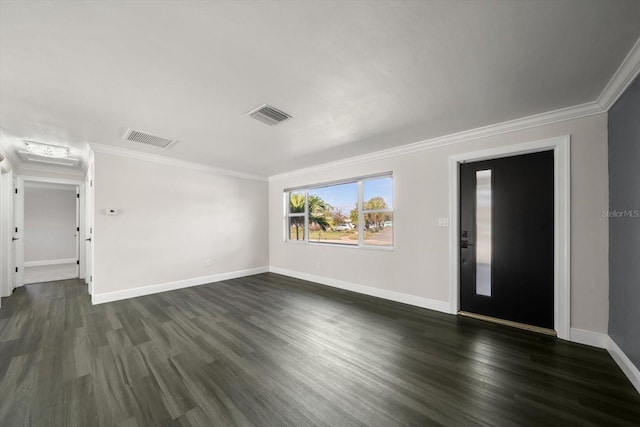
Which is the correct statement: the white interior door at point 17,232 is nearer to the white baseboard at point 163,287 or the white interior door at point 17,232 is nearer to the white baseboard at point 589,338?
the white baseboard at point 163,287

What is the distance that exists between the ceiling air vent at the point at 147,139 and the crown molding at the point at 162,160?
673 millimetres

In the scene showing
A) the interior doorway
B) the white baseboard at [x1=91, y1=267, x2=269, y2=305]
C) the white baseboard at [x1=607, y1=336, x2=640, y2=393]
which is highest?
the interior doorway

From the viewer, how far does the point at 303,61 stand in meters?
1.79

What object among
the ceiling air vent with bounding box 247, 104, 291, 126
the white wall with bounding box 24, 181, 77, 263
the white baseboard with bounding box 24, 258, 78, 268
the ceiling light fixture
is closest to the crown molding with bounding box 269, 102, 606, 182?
the ceiling air vent with bounding box 247, 104, 291, 126

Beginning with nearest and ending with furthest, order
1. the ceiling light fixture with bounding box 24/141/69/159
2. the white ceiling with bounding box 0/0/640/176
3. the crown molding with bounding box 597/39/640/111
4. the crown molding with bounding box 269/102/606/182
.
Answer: the white ceiling with bounding box 0/0/640/176 → the crown molding with bounding box 597/39/640/111 → the crown molding with bounding box 269/102/606/182 → the ceiling light fixture with bounding box 24/141/69/159

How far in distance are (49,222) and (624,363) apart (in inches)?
503

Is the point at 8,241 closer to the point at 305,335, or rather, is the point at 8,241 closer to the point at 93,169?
the point at 93,169

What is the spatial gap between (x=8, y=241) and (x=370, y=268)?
21.3 feet

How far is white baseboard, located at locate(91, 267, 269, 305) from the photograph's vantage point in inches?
149

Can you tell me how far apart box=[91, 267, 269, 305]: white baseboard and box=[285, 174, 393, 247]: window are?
4.91 feet

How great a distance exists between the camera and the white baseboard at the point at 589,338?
238cm

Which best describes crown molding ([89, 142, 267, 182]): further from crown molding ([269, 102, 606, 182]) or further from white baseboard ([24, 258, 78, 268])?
white baseboard ([24, 258, 78, 268])

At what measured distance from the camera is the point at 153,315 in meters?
3.28

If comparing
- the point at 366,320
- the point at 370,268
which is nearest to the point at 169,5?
the point at 366,320
